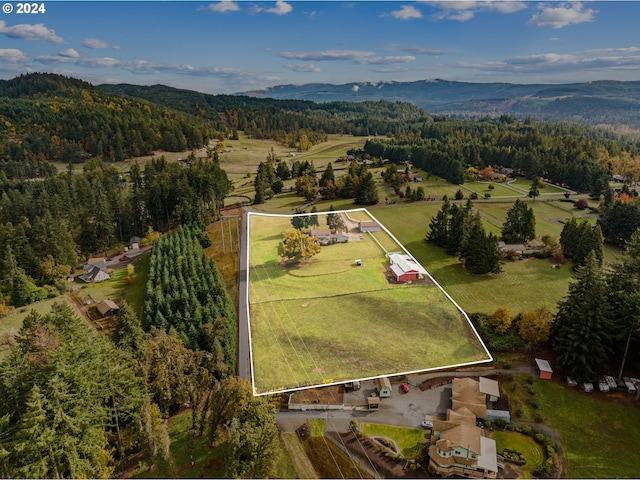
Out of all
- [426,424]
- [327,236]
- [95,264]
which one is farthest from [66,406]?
[95,264]

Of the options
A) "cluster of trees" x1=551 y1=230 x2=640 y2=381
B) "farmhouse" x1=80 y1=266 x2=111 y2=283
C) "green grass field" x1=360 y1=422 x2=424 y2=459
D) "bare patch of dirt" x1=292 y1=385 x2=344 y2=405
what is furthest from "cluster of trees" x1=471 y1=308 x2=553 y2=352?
"farmhouse" x1=80 y1=266 x2=111 y2=283

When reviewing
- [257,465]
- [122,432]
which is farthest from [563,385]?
[122,432]

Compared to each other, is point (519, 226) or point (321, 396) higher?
point (519, 226)

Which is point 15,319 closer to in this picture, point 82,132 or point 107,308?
point 107,308

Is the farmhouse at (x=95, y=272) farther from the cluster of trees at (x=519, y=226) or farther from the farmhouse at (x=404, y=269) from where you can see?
the cluster of trees at (x=519, y=226)

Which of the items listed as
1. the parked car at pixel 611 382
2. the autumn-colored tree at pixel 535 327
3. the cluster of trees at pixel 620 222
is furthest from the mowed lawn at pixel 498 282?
the cluster of trees at pixel 620 222

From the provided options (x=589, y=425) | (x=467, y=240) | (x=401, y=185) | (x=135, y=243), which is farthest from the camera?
(x=401, y=185)
